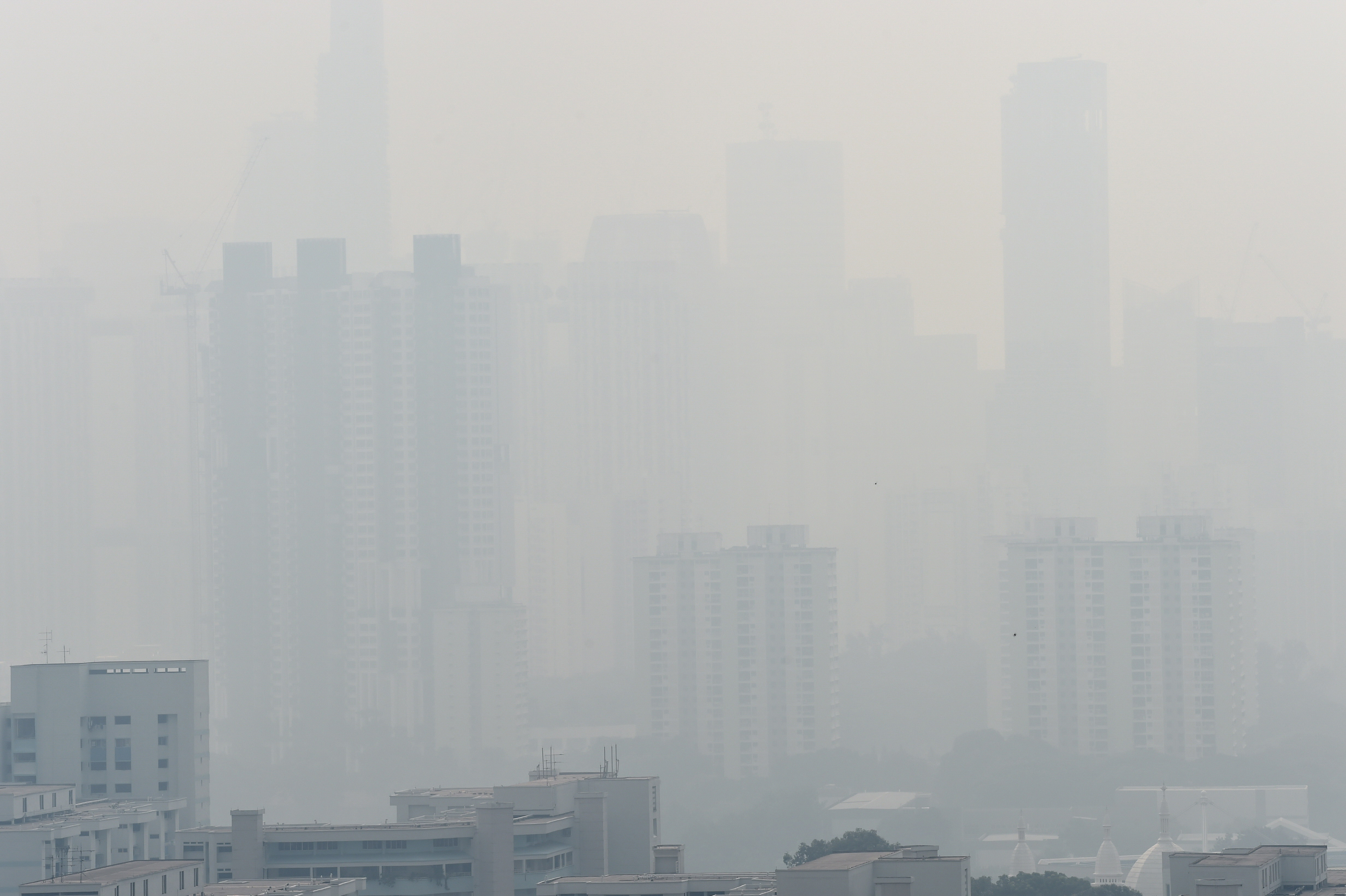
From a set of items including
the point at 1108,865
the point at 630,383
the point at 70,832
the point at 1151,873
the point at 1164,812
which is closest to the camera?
the point at 70,832

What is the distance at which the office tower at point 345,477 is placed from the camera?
25.3 metres

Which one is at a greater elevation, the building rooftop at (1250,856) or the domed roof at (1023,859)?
the building rooftop at (1250,856)

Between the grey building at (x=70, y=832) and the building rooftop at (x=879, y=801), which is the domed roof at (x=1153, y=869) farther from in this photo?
the grey building at (x=70, y=832)

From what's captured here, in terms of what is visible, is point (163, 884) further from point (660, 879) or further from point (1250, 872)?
point (1250, 872)

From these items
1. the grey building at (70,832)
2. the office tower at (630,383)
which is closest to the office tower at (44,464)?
the office tower at (630,383)

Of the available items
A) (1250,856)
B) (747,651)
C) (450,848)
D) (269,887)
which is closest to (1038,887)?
(450,848)

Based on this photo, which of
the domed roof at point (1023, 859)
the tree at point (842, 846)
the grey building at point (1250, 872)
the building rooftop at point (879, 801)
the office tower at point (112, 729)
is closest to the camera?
the grey building at point (1250, 872)

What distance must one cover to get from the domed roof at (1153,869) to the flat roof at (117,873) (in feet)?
25.3

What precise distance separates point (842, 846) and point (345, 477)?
1650 centimetres

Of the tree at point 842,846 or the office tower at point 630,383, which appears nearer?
the tree at point 842,846

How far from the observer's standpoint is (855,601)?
27.0 meters

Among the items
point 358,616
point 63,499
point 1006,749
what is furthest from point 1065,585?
point 63,499

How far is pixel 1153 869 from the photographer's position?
14789mm

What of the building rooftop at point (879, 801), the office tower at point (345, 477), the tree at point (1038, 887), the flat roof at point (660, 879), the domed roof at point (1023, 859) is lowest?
the building rooftop at point (879, 801)
